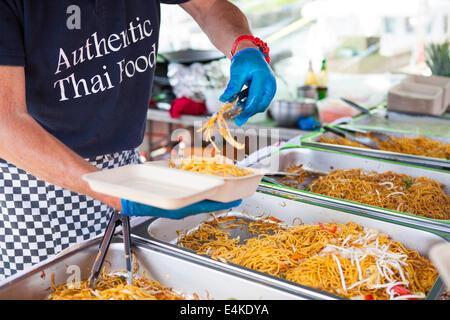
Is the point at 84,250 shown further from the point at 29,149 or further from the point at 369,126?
the point at 369,126

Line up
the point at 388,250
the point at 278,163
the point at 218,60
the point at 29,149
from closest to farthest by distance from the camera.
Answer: the point at 29,149, the point at 388,250, the point at 278,163, the point at 218,60

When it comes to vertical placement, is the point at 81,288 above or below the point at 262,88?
below

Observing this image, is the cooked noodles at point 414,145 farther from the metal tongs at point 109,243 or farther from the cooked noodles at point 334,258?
the metal tongs at point 109,243

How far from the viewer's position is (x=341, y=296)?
1.25m

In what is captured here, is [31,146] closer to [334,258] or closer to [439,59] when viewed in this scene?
[334,258]

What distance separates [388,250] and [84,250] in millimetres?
1060

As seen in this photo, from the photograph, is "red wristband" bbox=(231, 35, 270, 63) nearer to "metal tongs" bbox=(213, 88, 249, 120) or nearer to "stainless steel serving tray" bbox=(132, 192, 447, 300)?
"metal tongs" bbox=(213, 88, 249, 120)

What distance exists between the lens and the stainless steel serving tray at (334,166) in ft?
5.92

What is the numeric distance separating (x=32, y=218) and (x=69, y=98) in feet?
1.81

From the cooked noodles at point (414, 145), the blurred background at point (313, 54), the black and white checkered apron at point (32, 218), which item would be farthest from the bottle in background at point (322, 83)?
the black and white checkered apron at point (32, 218)

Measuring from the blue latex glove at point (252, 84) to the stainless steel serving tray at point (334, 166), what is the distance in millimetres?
418

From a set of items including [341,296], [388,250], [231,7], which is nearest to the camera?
[341,296]

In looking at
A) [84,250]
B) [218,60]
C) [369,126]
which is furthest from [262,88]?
[218,60]

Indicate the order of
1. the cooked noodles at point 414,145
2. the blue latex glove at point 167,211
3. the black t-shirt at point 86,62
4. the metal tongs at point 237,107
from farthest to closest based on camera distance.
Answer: the cooked noodles at point 414,145
the metal tongs at point 237,107
the black t-shirt at point 86,62
the blue latex glove at point 167,211
